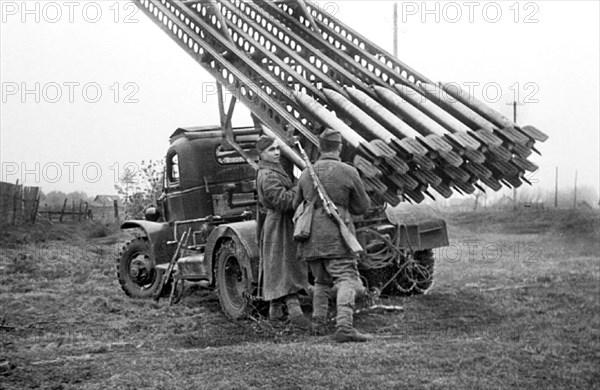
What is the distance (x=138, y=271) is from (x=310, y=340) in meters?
5.51

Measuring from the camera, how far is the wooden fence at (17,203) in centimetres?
2550

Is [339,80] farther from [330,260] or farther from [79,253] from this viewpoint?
[79,253]

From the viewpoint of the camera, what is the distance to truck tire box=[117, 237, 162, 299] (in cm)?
1209

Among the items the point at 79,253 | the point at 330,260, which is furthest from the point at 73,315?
the point at 79,253

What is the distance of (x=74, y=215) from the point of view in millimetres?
34469

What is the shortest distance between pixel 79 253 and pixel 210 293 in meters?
8.62

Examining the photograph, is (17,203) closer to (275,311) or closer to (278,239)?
(275,311)

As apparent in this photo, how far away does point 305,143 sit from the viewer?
8852mm

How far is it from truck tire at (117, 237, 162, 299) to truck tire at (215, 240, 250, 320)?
2.64 metres

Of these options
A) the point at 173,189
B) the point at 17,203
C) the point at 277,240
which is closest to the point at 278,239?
the point at 277,240

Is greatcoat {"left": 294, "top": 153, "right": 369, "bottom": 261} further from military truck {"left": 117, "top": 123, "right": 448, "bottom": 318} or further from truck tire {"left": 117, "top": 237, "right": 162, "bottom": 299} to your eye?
truck tire {"left": 117, "top": 237, "right": 162, "bottom": 299}

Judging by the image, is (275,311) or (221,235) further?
(221,235)

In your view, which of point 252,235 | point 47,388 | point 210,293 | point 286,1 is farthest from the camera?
point 210,293

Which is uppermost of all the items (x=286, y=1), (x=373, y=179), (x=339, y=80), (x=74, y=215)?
(x=286, y=1)
